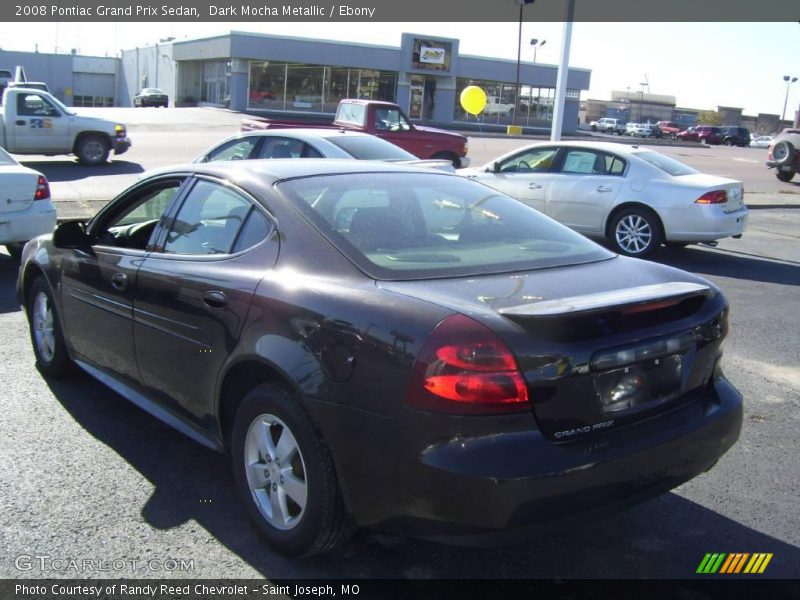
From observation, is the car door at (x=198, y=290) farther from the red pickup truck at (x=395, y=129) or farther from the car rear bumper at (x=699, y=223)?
the red pickup truck at (x=395, y=129)

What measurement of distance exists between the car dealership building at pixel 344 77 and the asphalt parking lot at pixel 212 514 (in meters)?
47.3

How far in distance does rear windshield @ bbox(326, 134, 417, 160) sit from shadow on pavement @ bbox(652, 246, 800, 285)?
3.84m

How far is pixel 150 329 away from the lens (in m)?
3.98

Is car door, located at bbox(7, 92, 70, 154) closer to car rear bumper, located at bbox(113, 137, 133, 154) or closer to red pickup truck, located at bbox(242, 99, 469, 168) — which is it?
car rear bumper, located at bbox(113, 137, 133, 154)

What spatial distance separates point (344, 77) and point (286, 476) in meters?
52.3

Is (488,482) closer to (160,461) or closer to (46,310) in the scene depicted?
(160,461)

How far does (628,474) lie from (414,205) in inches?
63.0

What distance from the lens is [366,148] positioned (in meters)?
10.9

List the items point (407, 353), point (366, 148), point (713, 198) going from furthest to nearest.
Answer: point (366, 148)
point (713, 198)
point (407, 353)

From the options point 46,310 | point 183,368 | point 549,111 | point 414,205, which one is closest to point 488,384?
point 414,205

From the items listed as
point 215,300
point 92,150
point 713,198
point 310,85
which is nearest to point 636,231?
point 713,198

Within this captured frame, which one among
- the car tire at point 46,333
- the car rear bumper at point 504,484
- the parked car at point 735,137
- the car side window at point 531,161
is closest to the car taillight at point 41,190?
the car tire at point 46,333

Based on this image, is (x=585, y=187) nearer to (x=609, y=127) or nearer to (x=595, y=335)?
(x=595, y=335)

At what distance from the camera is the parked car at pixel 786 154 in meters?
26.1
